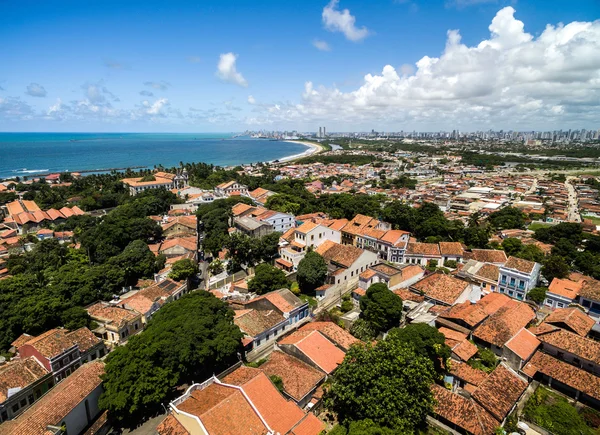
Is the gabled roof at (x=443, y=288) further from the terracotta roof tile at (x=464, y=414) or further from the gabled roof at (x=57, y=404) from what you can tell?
the gabled roof at (x=57, y=404)

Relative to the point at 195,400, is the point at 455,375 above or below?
below

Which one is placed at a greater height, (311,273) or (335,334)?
(311,273)

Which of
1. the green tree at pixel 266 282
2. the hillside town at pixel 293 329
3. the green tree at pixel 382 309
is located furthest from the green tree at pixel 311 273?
the green tree at pixel 382 309

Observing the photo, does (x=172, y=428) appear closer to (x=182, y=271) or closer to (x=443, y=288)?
(x=182, y=271)

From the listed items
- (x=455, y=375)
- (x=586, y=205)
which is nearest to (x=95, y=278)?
(x=455, y=375)

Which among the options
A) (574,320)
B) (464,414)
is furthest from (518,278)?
(464,414)

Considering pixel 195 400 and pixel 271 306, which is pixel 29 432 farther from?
pixel 271 306
